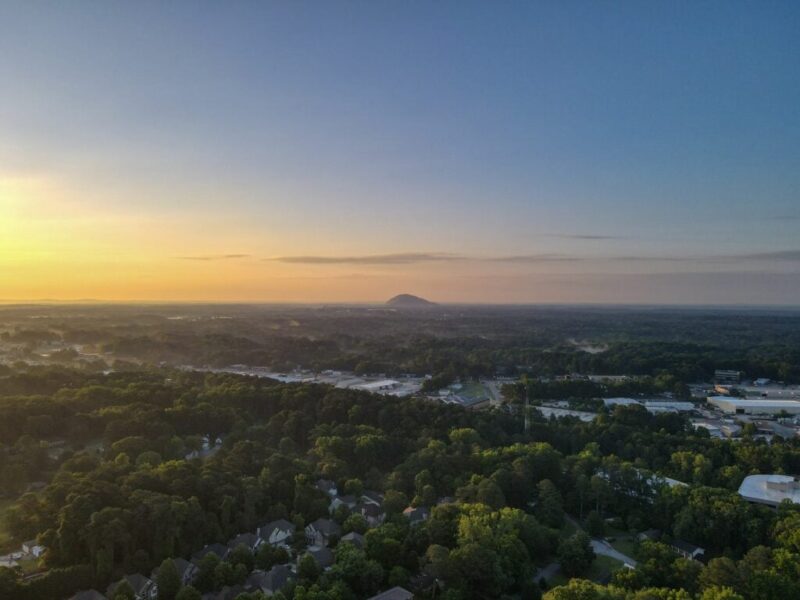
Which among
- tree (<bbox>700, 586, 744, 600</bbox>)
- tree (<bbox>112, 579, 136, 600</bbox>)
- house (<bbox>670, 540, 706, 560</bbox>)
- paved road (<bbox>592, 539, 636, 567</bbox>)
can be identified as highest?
tree (<bbox>700, 586, 744, 600</bbox>)

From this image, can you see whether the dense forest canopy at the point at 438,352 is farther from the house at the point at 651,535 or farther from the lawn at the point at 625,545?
the lawn at the point at 625,545

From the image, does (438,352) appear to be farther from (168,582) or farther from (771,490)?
(168,582)

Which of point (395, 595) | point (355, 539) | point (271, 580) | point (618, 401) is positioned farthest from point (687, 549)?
point (618, 401)

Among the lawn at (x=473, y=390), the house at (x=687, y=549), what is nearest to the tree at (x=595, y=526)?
the house at (x=687, y=549)

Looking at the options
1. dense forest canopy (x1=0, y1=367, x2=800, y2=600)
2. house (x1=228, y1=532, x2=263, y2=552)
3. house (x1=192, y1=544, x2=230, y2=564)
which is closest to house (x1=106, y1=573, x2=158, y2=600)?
dense forest canopy (x1=0, y1=367, x2=800, y2=600)

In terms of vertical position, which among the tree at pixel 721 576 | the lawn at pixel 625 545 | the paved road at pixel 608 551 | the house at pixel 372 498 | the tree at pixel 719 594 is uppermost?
the tree at pixel 719 594

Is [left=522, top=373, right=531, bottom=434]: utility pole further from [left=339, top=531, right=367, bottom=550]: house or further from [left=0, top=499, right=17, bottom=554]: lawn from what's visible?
[left=0, top=499, right=17, bottom=554]: lawn
